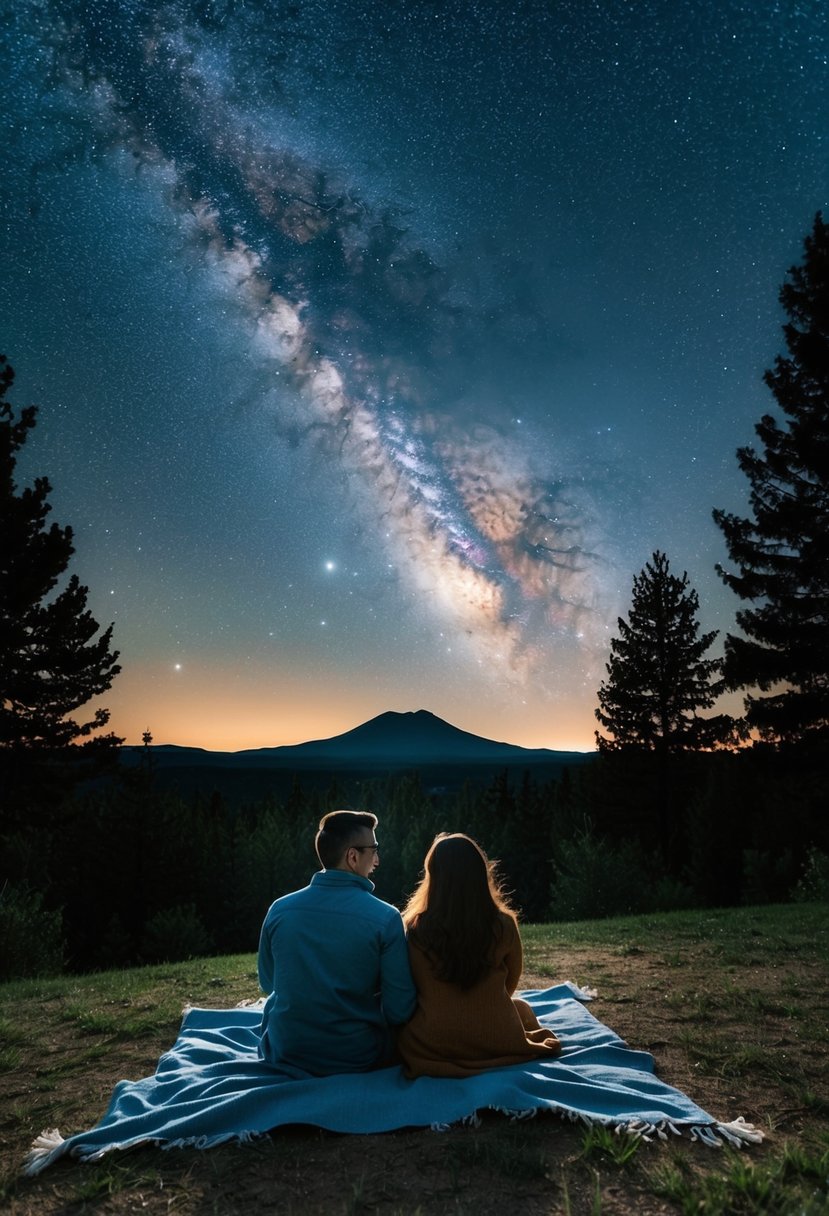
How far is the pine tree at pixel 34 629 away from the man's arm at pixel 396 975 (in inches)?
642

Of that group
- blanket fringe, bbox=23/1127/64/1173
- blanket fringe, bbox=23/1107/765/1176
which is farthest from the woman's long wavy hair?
blanket fringe, bbox=23/1127/64/1173

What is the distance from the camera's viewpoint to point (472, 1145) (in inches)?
147

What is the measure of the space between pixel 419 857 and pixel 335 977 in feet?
185

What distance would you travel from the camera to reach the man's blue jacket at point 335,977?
4469 mm

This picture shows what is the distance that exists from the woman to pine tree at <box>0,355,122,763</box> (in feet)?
53.9

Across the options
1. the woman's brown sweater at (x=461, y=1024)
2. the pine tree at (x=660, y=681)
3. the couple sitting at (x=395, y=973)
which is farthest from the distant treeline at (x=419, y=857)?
the couple sitting at (x=395, y=973)

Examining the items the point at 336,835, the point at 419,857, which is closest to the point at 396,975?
the point at 336,835

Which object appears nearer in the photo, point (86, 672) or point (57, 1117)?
point (57, 1117)

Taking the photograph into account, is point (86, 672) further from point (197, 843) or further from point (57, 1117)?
point (197, 843)

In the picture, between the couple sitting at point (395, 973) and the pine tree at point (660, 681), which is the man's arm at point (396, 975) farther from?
the pine tree at point (660, 681)

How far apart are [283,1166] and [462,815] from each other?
69.8 m

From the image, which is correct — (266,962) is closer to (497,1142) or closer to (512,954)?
(512,954)

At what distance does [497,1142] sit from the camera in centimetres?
377

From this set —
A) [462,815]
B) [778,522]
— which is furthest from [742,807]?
[778,522]
